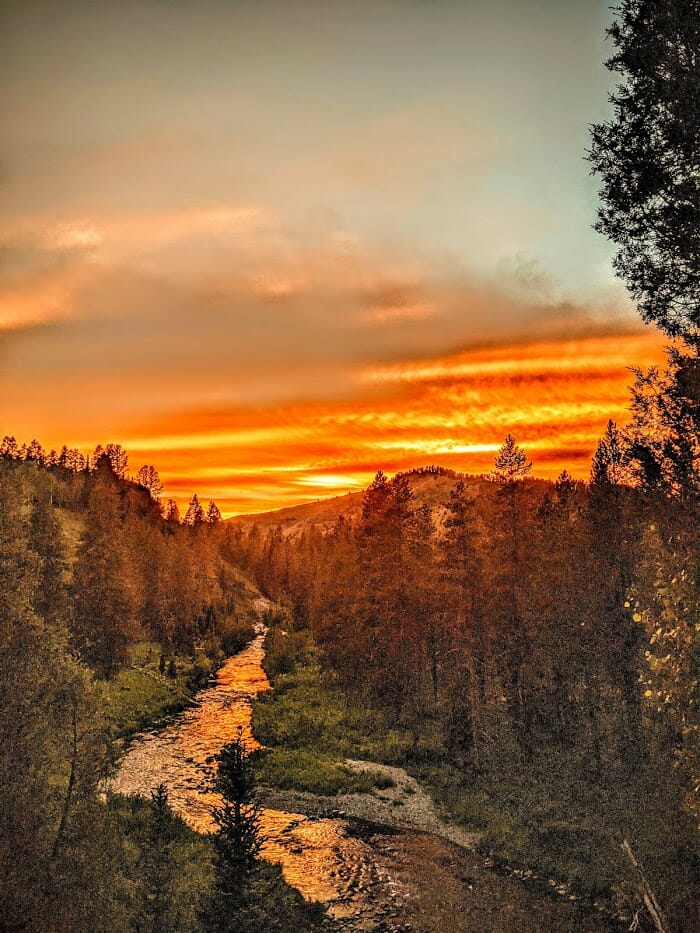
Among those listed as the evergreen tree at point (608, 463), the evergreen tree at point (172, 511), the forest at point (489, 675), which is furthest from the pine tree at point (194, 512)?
the evergreen tree at point (608, 463)

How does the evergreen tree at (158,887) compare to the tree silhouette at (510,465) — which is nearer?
the evergreen tree at (158,887)

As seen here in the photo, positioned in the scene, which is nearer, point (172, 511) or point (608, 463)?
point (608, 463)

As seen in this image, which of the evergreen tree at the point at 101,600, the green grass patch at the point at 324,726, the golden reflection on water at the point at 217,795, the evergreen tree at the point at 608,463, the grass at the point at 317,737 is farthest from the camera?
the evergreen tree at the point at 101,600

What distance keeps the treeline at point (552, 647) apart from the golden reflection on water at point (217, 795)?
27.6 feet

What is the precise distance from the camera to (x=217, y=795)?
108 feet

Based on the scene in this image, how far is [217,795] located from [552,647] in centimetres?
2091

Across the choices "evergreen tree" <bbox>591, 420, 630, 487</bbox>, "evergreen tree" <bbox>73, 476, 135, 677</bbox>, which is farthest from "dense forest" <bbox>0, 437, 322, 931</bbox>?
"evergreen tree" <bbox>591, 420, 630, 487</bbox>

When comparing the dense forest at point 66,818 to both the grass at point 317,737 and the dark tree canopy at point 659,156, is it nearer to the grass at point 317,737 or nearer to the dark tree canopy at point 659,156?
the grass at point 317,737

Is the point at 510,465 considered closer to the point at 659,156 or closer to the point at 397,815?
the point at 397,815

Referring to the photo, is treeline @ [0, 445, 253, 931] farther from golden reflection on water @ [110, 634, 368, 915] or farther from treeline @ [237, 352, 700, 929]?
treeline @ [237, 352, 700, 929]

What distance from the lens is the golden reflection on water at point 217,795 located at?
25.1 metres

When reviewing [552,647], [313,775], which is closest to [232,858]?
[313,775]

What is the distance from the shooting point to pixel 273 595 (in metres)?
156

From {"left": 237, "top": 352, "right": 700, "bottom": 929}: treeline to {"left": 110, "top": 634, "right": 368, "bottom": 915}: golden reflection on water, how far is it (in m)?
8.40
